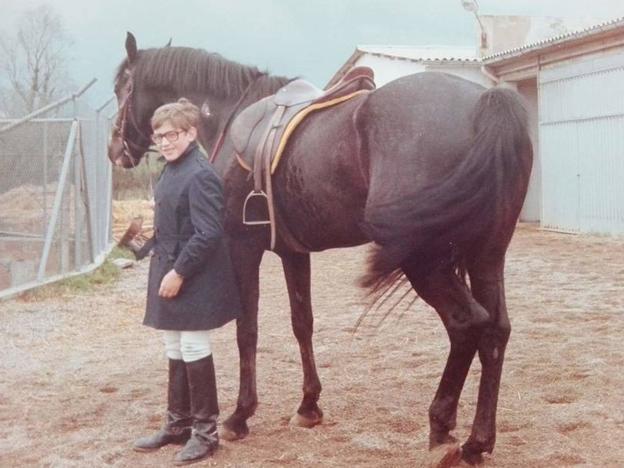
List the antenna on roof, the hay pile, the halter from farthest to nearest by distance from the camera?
the antenna on roof
the hay pile
the halter

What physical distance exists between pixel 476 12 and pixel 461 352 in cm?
1785

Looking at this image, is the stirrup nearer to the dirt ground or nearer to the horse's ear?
the dirt ground

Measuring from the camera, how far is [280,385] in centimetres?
512

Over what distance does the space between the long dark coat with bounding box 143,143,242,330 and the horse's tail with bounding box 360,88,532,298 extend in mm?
772

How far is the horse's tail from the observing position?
3.23 meters

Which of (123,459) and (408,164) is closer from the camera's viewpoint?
(408,164)

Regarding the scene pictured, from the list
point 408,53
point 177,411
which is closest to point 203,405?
point 177,411

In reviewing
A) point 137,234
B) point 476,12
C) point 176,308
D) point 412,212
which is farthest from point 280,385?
point 476,12

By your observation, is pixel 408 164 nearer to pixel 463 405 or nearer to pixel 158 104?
pixel 463 405

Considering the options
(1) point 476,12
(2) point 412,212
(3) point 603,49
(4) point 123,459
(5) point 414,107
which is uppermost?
(1) point 476,12

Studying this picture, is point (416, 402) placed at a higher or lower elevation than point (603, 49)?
lower

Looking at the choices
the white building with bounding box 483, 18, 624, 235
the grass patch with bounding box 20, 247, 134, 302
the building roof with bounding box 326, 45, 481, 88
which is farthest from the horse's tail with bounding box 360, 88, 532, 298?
the building roof with bounding box 326, 45, 481, 88

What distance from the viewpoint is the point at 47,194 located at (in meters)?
10.2

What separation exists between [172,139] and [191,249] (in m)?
0.53
